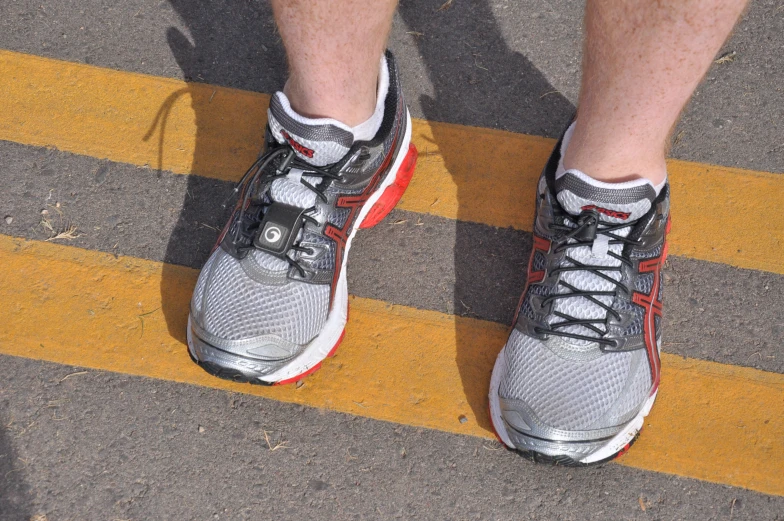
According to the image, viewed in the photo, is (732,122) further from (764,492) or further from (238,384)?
(238,384)

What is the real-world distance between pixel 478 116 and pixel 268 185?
0.91m

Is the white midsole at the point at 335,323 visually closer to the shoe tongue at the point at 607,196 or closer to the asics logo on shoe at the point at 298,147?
the asics logo on shoe at the point at 298,147

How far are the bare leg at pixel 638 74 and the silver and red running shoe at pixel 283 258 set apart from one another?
603 millimetres

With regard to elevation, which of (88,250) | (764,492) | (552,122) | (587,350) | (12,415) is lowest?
(12,415)

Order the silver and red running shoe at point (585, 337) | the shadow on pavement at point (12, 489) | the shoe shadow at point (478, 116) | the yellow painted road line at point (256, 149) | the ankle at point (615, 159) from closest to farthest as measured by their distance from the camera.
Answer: the ankle at point (615, 159)
the silver and red running shoe at point (585, 337)
the shadow on pavement at point (12, 489)
the shoe shadow at point (478, 116)
the yellow painted road line at point (256, 149)

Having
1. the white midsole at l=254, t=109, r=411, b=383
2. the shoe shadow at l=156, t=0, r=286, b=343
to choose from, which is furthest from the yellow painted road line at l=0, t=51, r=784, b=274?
the white midsole at l=254, t=109, r=411, b=383

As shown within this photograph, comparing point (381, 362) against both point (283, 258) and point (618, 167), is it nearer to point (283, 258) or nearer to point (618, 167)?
point (283, 258)

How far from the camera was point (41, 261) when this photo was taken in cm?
209

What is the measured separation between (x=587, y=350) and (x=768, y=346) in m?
0.69

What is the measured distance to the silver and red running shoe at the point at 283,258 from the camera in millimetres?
1735

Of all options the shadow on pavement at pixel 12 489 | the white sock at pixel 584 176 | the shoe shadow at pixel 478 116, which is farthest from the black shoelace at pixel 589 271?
the shadow on pavement at pixel 12 489

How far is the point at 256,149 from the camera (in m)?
2.26

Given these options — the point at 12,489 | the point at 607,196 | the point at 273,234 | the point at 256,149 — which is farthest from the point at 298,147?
the point at 12,489

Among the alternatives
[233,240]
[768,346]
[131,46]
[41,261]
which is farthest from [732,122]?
[41,261]
